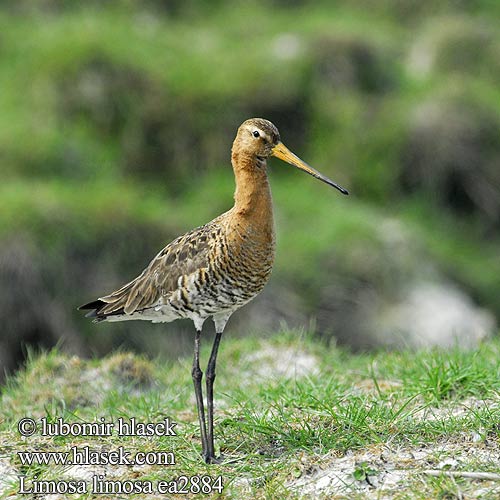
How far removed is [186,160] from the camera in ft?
37.2

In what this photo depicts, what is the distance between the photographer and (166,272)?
227 inches

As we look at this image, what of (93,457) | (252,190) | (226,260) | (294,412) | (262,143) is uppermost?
(262,143)

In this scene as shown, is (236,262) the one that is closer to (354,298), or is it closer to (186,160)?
(354,298)

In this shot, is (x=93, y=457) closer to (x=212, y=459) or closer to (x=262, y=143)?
(x=212, y=459)

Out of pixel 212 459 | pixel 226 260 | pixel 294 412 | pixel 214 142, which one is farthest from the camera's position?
pixel 214 142

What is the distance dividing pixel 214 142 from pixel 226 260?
6057 millimetres

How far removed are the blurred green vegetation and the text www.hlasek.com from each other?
12.0 ft

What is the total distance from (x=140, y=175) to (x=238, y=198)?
5.71m

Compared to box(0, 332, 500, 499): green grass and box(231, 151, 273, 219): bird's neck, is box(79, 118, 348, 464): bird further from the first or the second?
box(0, 332, 500, 499): green grass

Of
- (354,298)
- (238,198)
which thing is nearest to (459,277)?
(354,298)

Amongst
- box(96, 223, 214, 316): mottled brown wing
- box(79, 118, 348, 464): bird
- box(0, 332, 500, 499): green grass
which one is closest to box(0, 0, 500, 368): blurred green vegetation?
box(0, 332, 500, 499): green grass

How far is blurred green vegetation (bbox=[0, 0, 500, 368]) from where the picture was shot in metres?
9.71

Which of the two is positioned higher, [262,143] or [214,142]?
[262,143]

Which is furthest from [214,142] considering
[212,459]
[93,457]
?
[212,459]
